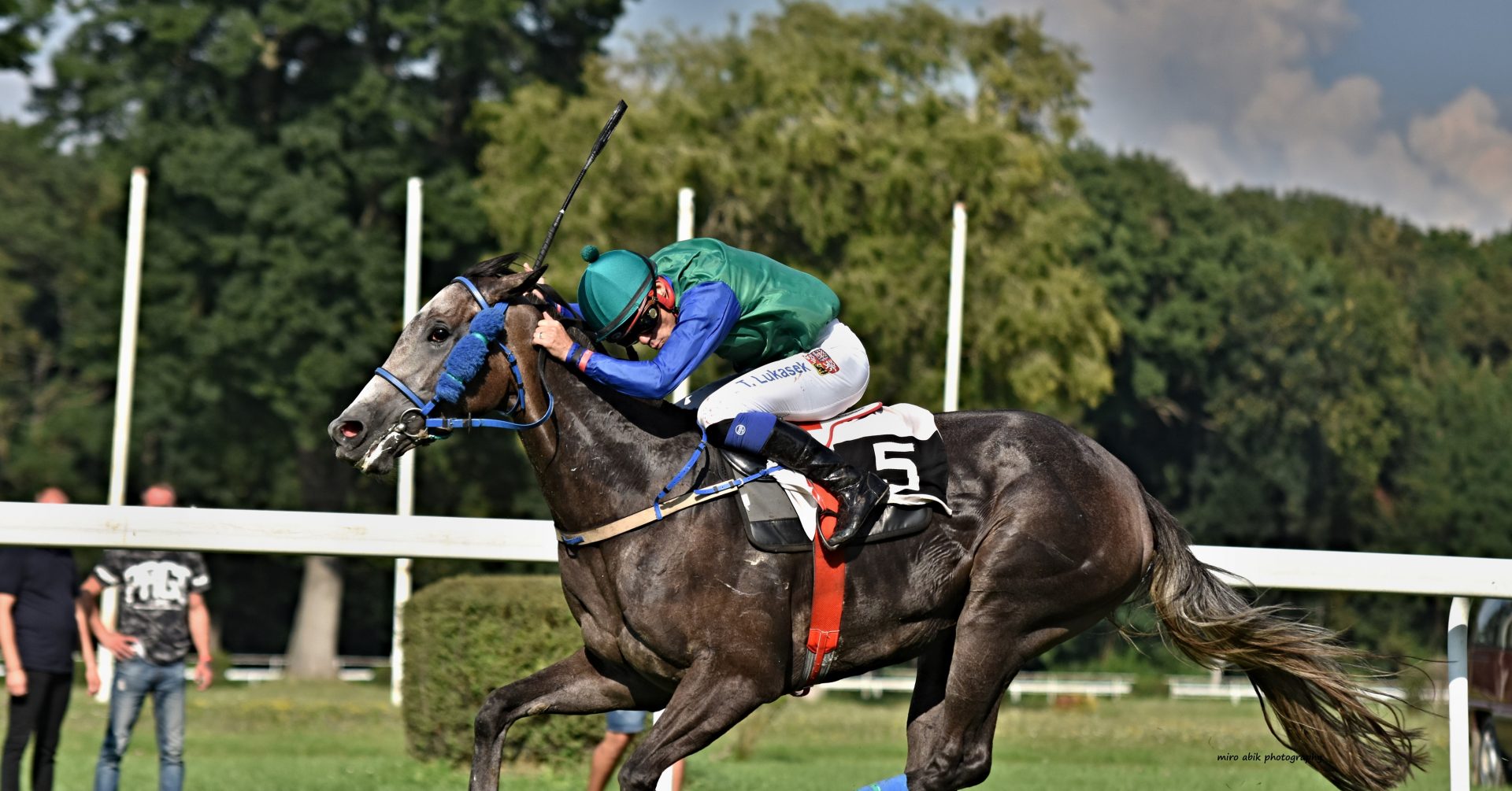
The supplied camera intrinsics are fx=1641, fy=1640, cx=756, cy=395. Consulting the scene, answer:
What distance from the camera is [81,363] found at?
30984 millimetres

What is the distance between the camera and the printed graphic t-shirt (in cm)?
830

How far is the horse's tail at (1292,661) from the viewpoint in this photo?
533 cm

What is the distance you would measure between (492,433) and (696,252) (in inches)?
955

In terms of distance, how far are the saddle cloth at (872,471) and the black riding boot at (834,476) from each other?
0.06 meters

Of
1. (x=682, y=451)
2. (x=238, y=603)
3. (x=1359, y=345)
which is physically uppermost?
(x=1359, y=345)

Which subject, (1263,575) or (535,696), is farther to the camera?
(1263,575)

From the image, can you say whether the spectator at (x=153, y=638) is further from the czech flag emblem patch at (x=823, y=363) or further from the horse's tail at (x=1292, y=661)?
the horse's tail at (x=1292, y=661)

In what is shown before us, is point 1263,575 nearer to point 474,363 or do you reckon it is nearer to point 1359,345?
point 474,363

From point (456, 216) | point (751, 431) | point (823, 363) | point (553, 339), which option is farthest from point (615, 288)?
point (456, 216)

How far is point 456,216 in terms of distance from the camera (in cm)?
2867

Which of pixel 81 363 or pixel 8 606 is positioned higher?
pixel 81 363

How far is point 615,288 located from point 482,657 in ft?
18.6

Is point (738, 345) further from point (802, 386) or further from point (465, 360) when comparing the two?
point (465, 360)

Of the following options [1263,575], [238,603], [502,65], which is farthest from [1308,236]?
[1263,575]
